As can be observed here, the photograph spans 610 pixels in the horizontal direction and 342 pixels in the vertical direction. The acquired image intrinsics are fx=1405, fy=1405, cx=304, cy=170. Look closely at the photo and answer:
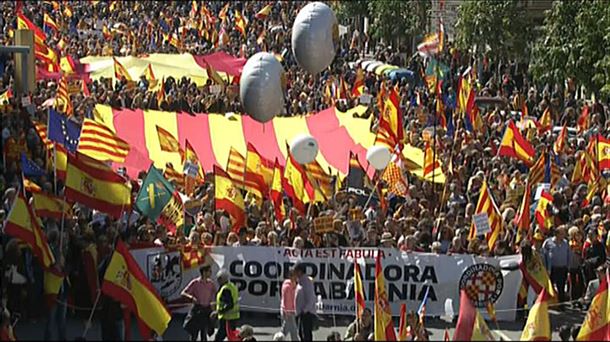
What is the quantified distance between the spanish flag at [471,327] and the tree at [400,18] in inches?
1557

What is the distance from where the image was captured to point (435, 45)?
28422mm

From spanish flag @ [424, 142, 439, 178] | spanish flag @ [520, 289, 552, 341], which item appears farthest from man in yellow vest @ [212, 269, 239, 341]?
spanish flag @ [424, 142, 439, 178]

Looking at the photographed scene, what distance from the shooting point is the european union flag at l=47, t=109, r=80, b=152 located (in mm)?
20570

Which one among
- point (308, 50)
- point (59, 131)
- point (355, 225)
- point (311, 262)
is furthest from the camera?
point (308, 50)

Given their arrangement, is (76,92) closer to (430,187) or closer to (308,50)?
(308,50)

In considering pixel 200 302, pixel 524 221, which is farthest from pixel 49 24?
pixel 200 302

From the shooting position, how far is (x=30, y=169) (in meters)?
19.7

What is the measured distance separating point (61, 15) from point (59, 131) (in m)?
34.2

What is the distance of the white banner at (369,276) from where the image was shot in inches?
688

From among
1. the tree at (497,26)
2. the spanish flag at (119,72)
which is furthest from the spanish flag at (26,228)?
the tree at (497,26)

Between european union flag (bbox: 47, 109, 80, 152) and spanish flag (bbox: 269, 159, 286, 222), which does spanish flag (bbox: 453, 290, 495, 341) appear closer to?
spanish flag (bbox: 269, 159, 286, 222)

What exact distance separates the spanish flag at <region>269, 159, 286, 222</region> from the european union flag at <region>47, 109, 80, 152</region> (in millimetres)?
3188

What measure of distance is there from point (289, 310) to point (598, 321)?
11.0 ft

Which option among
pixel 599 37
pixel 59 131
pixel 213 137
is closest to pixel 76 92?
pixel 213 137
